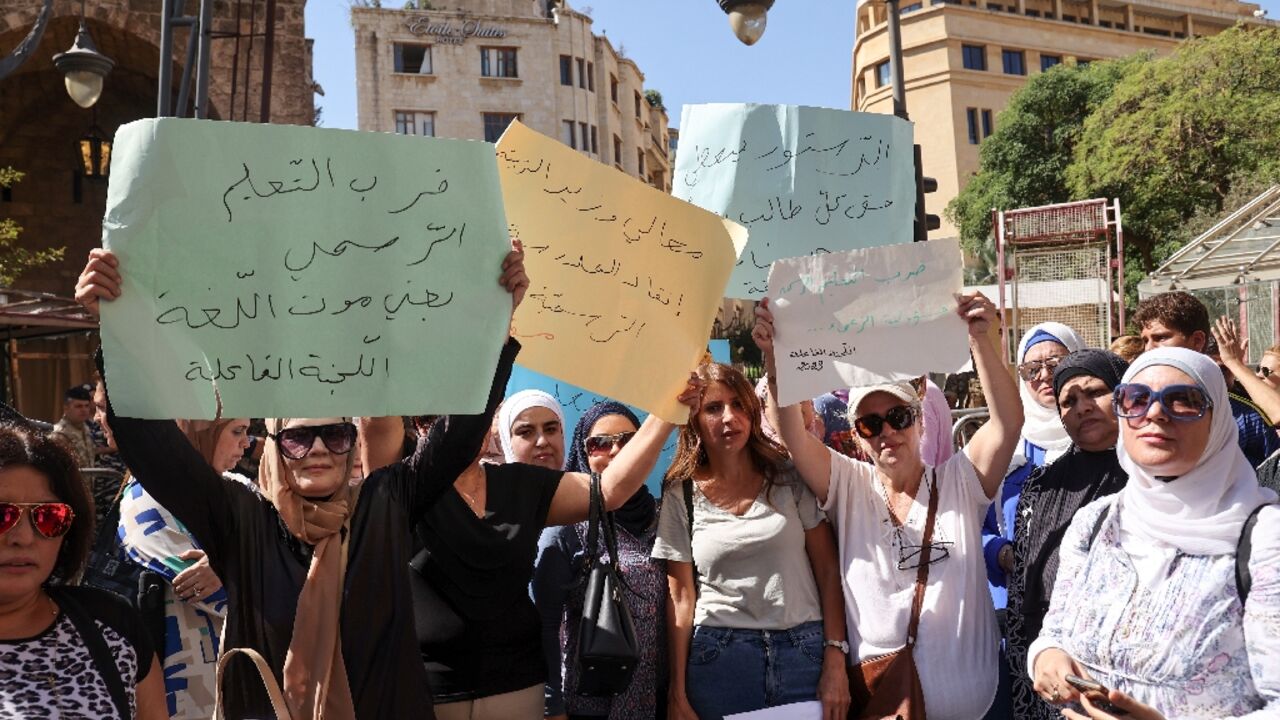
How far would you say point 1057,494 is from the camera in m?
3.44

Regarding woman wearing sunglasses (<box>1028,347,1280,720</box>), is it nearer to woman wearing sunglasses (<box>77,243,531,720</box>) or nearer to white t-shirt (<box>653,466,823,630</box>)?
white t-shirt (<box>653,466,823,630</box>)

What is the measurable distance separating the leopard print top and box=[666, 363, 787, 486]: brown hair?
185 cm

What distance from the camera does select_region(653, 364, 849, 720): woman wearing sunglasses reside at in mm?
3484

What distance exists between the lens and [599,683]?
316 centimetres

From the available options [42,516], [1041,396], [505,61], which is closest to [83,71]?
[42,516]

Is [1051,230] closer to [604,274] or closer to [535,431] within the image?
[535,431]

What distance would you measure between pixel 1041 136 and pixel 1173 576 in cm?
4579

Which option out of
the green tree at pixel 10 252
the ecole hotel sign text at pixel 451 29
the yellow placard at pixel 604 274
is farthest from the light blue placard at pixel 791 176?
the ecole hotel sign text at pixel 451 29

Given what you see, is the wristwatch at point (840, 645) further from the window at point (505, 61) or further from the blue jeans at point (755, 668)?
the window at point (505, 61)

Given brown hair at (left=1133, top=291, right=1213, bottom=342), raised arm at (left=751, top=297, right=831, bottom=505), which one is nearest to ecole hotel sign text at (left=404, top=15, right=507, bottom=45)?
brown hair at (left=1133, top=291, right=1213, bottom=342)

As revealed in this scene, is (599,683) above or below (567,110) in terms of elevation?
below

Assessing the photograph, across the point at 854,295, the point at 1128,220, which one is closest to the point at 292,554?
the point at 854,295

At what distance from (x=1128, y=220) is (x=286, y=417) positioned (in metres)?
38.9

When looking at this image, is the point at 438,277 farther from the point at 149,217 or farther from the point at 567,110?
the point at 567,110
